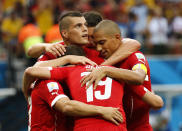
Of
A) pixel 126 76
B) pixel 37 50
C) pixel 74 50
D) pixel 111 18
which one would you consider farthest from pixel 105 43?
pixel 111 18

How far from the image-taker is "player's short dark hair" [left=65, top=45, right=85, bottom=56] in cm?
447

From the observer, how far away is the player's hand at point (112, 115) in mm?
3960

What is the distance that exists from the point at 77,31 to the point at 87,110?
3.81ft

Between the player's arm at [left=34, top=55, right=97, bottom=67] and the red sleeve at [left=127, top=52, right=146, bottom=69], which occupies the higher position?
the player's arm at [left=34, top=55, right=97, bottom=67]

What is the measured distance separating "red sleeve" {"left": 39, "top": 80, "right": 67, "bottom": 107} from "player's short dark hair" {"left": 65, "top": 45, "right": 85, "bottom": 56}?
0.40 meters

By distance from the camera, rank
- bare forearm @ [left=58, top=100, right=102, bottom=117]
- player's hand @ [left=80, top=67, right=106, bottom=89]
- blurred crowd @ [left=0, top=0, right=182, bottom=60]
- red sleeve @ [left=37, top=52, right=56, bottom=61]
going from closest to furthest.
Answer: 1. bare forearm @ [left=58, top=100, right=102, bottom=117]
2. player's hand @ [left=80, top=67, right=106, bottom=89]
3. red sleeve @ [left=37, top=52, right=56, bottom=61]
4. blurred crowd @ [left=0, top=0, right=182, bottom=60]

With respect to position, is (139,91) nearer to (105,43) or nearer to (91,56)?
(105,43)

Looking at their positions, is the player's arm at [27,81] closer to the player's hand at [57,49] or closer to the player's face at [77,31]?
the player's hand at [57,49]

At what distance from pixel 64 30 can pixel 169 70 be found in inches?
219

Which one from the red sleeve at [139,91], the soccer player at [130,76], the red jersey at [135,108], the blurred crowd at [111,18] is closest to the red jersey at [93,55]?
the soccer player at [130,76]

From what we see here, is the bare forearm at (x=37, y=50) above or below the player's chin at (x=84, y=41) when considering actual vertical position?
below

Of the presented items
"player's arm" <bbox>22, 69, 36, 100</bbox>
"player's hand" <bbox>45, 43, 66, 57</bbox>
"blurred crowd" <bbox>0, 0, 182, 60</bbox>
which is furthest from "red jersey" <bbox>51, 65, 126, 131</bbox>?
"blurred crowd" <bbox>0, 0, 182, 60</bbox>

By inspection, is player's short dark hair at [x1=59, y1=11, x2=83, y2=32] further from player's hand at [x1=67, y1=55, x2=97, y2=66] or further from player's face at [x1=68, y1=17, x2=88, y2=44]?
player's hand at [x1=67, y1=55, x2=97, y2=66]

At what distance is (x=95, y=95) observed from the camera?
4043mm
